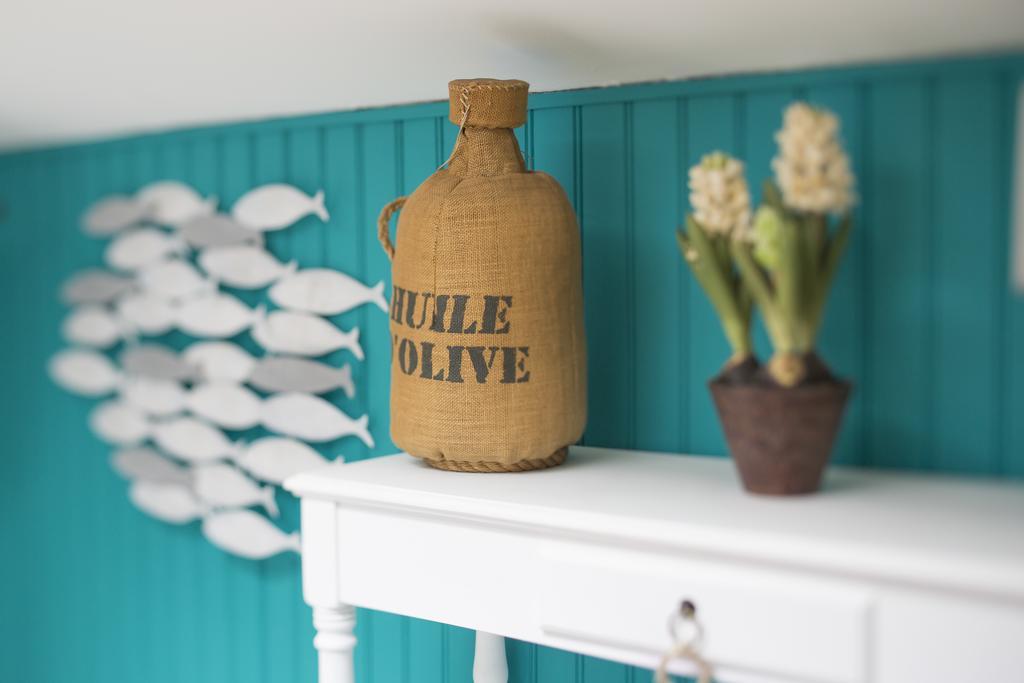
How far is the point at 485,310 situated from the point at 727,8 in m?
0.46

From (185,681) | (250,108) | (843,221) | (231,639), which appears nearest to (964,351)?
(843,221)

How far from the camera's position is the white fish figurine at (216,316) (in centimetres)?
180

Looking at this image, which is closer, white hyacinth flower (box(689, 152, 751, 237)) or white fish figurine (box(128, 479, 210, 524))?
white hyacinth flower (box(689, 152, 751, 237))

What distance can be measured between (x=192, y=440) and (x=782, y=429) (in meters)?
1.27

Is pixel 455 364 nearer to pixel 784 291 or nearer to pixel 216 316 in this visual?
pixel 784 291

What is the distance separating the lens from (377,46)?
4.80 ft

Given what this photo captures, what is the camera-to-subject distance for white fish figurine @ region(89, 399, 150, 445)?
199 centimetres

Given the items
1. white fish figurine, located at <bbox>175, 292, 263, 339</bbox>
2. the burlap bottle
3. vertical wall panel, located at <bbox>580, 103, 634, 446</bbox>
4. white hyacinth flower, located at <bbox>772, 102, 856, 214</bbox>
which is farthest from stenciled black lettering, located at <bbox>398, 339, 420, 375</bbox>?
white fish figurine, located at <bbox>175, 292, 263, 339</bbox>

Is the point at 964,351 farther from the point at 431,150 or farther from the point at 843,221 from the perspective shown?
the point at 431,150

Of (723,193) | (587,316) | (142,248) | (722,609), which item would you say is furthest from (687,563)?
(142,248)

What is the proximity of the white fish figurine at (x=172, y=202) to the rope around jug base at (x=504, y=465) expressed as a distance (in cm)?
87

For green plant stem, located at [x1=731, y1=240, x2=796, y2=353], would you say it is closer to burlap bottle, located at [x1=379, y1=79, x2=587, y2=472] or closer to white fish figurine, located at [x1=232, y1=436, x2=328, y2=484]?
burlap bottle, located at [x1=379, y1=79, x2=587, y2=472]

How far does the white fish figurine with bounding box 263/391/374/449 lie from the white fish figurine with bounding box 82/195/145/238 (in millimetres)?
504

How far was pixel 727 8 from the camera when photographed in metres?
1.15
